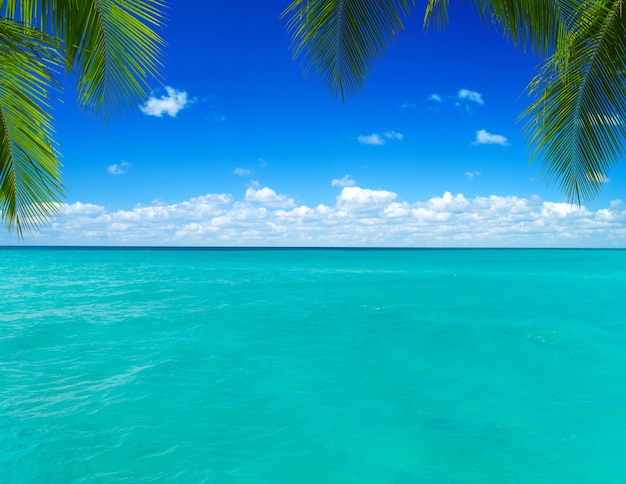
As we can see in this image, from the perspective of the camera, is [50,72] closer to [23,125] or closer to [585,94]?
[23,125]

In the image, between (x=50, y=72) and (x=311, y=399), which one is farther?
(x=311, y=399)

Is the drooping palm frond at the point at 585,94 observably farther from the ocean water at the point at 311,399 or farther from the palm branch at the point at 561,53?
the ocean water at the point at 311,399

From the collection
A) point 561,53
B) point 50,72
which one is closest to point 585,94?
point 561,53

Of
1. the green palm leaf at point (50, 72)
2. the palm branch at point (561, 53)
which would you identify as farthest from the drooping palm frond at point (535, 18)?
the green palm leaf at point (50, 72)

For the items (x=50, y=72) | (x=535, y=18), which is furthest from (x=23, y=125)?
(x=535, y=18)

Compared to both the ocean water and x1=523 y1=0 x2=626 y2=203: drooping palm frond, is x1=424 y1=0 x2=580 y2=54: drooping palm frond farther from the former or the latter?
the ocean water

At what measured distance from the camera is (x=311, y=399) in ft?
19.4

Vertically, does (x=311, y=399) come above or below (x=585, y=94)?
below

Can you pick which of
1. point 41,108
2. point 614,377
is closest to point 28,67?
point 41,108

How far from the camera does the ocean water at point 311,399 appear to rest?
4.20 metres

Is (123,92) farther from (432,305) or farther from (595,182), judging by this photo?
(432,305)

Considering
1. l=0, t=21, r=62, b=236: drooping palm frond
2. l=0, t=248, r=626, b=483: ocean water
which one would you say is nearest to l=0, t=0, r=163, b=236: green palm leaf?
l=0, t=21, r=62, b=236: drooping palm frond

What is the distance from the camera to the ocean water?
4199 millimetres

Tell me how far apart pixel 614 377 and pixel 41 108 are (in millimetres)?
8424
